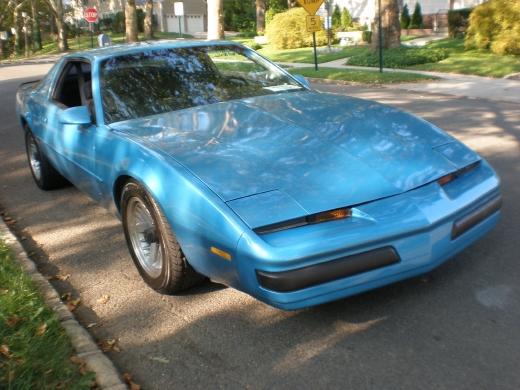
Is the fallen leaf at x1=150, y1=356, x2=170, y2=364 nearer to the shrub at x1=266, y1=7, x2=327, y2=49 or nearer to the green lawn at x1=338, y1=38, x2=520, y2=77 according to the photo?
the green lawn at x1=338, y1=38, x2=520, y2=77

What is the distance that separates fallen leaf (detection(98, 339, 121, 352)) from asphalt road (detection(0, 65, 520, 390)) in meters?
0.03

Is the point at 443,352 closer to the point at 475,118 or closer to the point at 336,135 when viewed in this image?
the point at 336,135

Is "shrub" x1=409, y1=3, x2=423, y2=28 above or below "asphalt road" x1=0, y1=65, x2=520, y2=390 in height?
above

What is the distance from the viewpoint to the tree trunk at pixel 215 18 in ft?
73.1

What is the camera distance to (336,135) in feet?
11.4

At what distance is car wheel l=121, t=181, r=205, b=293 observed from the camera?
326cm

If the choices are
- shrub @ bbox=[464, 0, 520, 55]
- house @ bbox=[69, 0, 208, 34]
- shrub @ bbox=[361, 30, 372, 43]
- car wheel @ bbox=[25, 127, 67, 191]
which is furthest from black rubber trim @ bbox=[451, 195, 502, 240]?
house @ bbox=[69, 0, 208, 34]

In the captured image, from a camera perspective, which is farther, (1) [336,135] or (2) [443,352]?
(1) [336,135]

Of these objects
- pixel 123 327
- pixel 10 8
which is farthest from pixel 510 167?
pixel 10 8

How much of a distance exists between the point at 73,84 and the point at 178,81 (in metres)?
1.37

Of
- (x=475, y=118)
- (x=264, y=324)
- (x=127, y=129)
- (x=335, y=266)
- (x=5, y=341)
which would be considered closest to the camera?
(x=335, y=266)

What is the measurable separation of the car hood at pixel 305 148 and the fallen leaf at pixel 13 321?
4.04 ft

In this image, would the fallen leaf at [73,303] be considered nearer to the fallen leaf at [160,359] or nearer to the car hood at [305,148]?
the fallen leaf at [160,359]

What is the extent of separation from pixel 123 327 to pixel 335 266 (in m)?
1.35
